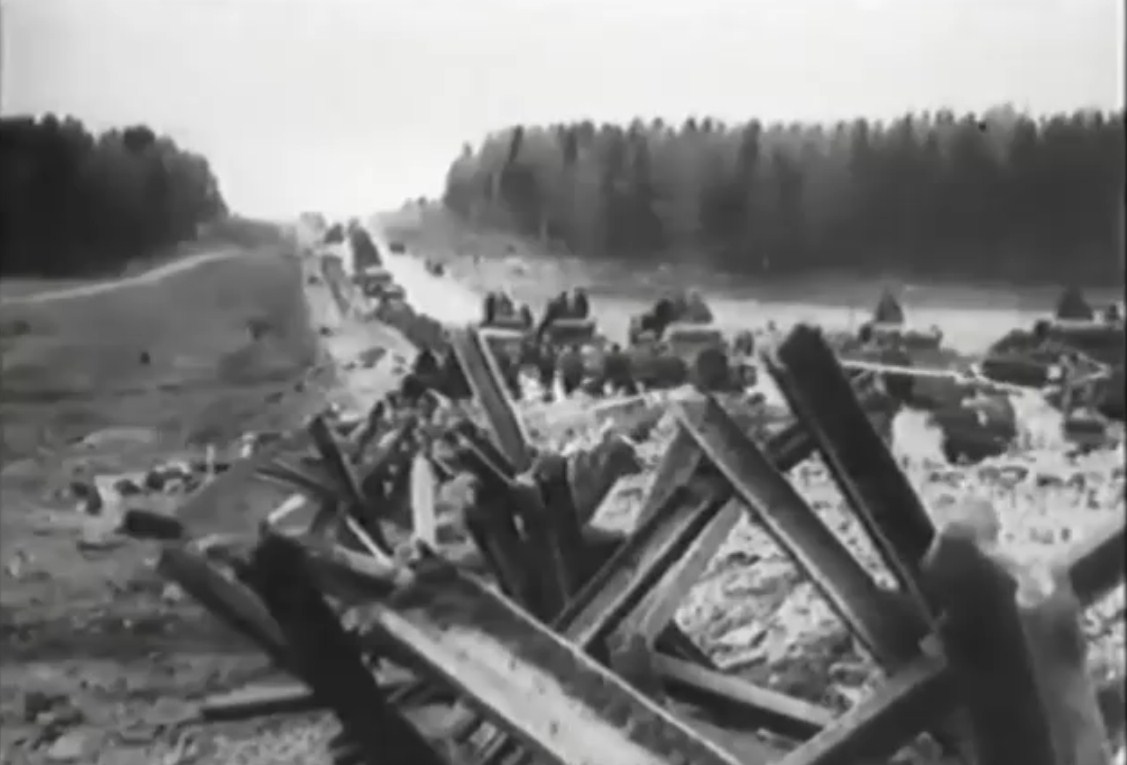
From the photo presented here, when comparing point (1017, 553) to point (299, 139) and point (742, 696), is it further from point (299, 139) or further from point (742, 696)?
point (299, 139)

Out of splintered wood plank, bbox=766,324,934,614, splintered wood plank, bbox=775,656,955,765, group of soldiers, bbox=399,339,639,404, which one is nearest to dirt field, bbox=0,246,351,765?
group of soldiers, bbox=399,339,639,404

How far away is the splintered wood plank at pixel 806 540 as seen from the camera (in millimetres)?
1112

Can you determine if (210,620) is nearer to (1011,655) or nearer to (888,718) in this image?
(888,718)

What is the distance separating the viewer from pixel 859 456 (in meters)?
1.17

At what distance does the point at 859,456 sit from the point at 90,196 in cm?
103

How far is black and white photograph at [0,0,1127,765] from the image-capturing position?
1191 mm

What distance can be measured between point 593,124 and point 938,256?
0.37m

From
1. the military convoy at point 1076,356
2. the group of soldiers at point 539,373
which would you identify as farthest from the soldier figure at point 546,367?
the military convoy at point 1076,356

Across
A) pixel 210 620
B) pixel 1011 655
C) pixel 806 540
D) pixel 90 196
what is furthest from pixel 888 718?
pixel 90 196

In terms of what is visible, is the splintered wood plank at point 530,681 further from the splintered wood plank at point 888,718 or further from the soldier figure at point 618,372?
the soldier figure at point 618,372

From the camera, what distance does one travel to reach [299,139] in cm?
157

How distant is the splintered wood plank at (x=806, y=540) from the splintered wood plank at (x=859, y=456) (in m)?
0.04

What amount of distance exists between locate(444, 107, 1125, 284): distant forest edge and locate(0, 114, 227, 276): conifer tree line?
0.35 metres

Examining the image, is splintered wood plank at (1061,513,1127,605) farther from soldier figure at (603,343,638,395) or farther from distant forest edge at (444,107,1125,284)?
soldier figure at (603,343,638,395)
